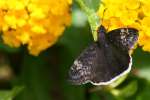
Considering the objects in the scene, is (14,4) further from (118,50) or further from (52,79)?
(52,79)

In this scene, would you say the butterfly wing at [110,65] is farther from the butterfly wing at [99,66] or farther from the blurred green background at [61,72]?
the blurred green background at [61,72]

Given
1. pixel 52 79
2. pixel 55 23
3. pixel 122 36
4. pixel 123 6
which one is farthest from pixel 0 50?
pixel 122 36

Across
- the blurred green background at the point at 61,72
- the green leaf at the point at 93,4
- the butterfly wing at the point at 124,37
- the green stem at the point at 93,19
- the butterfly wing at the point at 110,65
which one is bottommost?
the blurred green background at the point at 61,72

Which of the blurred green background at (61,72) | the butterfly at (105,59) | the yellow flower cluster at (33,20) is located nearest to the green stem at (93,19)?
the butterfly at (105,59)

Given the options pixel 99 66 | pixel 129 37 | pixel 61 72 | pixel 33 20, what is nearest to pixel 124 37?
pixel 129 37

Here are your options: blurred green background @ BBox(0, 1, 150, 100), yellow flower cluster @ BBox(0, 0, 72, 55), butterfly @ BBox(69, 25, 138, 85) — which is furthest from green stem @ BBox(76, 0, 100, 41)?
blurred green background @ BBox(0, 1, 150, 100)

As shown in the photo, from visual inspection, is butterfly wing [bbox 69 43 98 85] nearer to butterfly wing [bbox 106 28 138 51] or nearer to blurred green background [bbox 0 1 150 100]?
butterfly wing [bbox 106 28 138 51]
